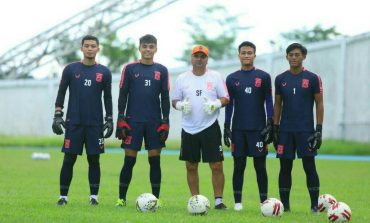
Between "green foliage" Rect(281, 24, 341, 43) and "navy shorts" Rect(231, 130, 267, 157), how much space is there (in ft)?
183

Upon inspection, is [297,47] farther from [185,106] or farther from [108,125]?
[108,125]

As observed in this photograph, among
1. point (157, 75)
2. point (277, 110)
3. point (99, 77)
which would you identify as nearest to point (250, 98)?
point (277, 110)

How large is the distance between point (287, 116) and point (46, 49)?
132 feet

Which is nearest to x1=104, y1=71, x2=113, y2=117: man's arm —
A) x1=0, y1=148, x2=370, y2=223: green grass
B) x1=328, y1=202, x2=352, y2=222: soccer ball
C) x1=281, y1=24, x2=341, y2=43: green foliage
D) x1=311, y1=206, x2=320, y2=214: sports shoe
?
x1=0, y1=148, x2=370, y2=223: green grass

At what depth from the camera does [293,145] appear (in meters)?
12.2

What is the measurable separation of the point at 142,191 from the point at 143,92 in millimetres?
3983

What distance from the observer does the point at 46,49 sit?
5100 cm

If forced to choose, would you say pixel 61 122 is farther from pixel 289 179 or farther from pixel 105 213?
pixel 289 179

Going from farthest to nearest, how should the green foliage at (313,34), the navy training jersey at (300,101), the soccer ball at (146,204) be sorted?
the green foliage at (313,34)
the navy training jersey at (300,101)
the soccer ball at (146,204)

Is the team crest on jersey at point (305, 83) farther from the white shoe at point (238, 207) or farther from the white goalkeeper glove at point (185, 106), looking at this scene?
the white shoe at point (238, 207)

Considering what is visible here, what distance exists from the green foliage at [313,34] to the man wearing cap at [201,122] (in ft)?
183

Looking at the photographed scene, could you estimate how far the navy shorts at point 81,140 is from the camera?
12.4 meters

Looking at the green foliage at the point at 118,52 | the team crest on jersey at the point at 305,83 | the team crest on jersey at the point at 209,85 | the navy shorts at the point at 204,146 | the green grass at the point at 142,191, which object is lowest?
the green grass at the point at 142,191

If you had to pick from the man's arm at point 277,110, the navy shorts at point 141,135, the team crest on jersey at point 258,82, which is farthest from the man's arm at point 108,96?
the man's arm at point 277,110
